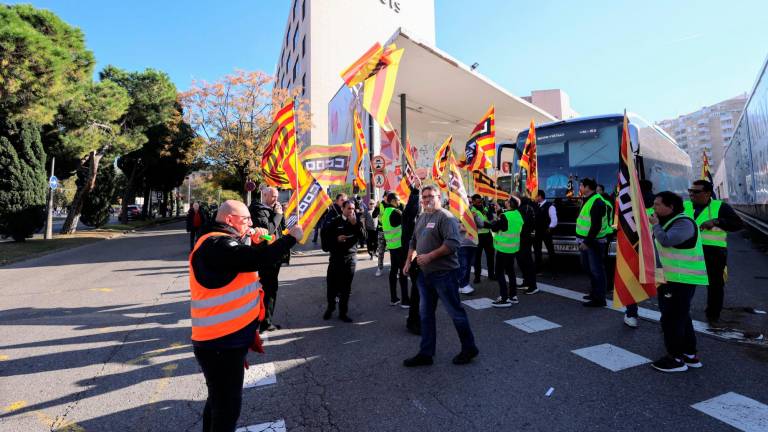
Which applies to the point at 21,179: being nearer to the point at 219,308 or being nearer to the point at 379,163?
the point at 379,163

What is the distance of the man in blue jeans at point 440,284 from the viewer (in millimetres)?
3859

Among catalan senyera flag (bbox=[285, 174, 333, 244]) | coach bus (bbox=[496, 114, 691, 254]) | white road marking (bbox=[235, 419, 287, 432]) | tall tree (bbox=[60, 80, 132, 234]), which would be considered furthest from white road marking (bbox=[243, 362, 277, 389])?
tall tree (bbox=[60, 80, 132, 234])

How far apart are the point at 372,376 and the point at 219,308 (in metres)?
1.91

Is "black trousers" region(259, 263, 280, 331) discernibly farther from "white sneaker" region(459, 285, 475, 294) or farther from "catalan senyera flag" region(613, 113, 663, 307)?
"catalan senyera flag" region(613, 113, 663, 307)

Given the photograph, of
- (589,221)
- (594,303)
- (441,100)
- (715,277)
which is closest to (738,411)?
(715,277)

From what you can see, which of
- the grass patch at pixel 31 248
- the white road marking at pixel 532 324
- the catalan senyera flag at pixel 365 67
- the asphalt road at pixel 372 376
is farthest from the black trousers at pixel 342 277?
the grass patch at pixel 31 248

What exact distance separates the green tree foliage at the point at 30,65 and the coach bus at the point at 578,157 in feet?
51.7

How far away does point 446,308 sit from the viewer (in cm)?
388

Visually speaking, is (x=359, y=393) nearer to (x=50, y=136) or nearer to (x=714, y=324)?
(x=714, y=324)

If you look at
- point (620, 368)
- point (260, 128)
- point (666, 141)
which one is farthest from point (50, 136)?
point (666, 141)

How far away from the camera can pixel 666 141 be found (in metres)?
11.6

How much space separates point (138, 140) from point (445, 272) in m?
26.3

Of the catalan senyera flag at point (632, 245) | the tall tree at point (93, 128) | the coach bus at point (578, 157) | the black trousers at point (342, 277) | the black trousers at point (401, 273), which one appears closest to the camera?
the catalan senyera flag at point (632, 245)

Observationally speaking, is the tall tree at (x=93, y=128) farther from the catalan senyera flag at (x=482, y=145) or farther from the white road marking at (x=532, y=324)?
the white road marking at (x=532, y=324)
